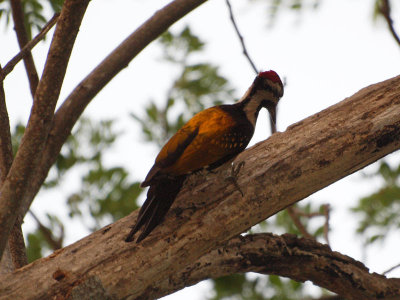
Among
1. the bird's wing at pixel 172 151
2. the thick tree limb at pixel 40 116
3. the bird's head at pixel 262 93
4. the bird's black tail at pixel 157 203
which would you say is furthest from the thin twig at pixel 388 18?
the thick tree limb at pixel 40 116

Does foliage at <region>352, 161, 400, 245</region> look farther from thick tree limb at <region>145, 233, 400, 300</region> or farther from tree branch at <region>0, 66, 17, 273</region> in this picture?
tree branch at <region>0, 66, 17, 273</region>

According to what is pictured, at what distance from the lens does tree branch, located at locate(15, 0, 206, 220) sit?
3.89 m

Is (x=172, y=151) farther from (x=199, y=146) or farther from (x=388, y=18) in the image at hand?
(x=388, y=18)

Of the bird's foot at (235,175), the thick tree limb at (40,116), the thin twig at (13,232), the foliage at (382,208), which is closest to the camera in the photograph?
the thick tree limb at (40,116)

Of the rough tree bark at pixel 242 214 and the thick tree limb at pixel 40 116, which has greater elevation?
the thick tree limb at pixel 40 116

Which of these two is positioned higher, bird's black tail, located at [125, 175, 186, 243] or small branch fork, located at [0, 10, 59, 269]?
small branch fork, located at [0, 10, 59, 269]

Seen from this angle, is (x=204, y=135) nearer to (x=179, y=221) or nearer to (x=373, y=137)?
(x=179, y=221)

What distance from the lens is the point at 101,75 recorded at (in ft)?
13.0

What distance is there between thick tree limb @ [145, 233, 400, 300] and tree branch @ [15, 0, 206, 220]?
1.32 m

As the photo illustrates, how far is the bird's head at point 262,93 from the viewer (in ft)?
13.0

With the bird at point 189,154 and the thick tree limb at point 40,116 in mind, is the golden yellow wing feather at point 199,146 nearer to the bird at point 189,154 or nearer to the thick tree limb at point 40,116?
the bird at point 189,154

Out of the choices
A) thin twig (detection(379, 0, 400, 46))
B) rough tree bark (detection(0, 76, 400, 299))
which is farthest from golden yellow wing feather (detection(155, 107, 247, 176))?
thin twig (detection(379, 0, 400, 46))

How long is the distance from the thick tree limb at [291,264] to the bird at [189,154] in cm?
46

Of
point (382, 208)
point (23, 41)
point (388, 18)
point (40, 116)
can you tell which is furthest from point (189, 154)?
point (382, 208)
